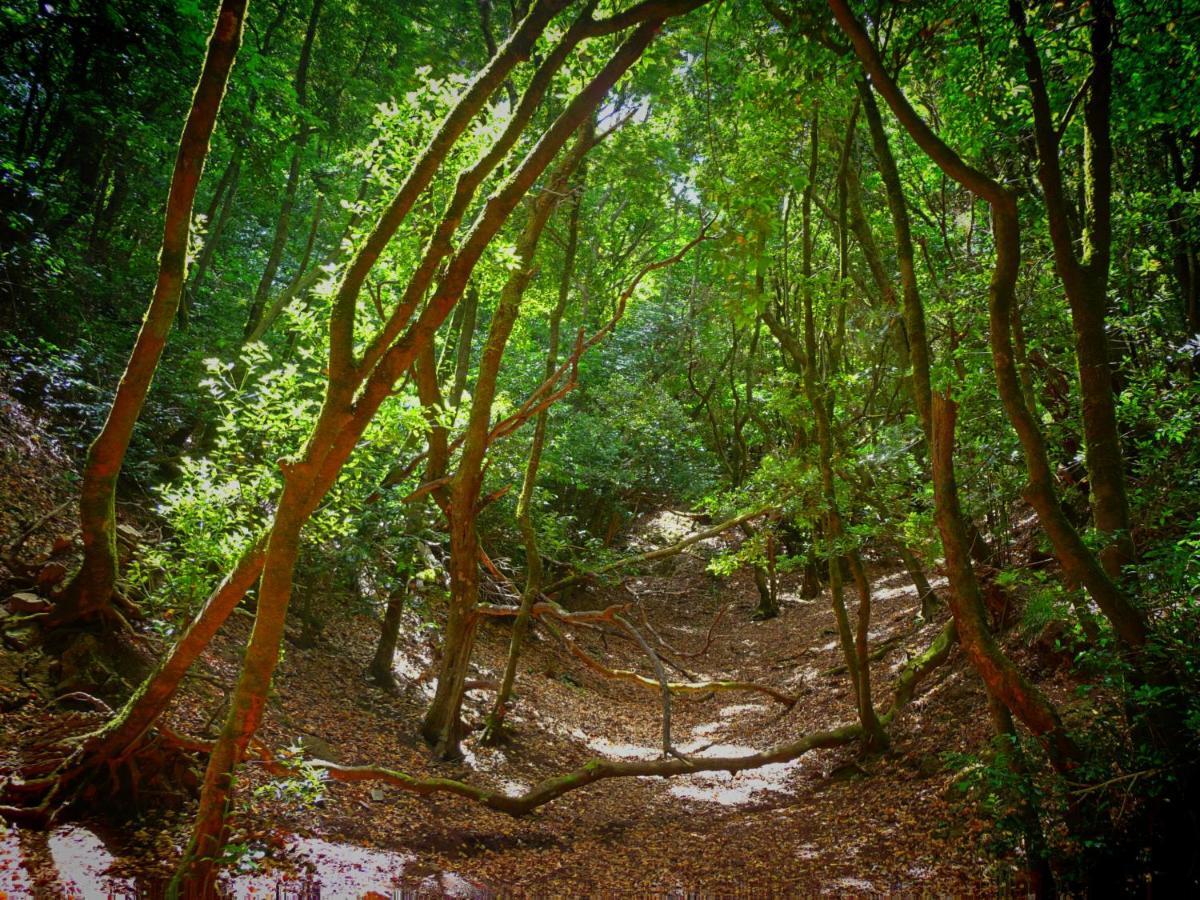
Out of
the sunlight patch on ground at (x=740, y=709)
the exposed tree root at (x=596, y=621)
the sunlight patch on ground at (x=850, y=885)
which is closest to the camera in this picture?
the sunlight patch on ground at (x=850, y=885)

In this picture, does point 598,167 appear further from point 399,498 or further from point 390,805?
point 390,805

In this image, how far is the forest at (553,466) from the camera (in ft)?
14.3

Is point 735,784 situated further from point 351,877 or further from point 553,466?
point 553,466

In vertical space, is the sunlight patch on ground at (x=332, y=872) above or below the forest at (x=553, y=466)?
below

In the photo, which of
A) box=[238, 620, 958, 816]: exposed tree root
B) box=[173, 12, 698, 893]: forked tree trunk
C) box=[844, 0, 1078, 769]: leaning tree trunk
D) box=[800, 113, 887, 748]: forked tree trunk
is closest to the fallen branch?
box=[238, 620, 958, 816]: exposed tree root

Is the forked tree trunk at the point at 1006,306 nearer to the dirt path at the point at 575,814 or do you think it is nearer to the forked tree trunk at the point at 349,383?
the forked tree trunk at the point at 349,383

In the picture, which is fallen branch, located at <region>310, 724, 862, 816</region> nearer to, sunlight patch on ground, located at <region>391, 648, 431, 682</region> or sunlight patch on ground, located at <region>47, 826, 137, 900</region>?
sunlight patch on ground, located at <region>47, 826, 137, 900</region>

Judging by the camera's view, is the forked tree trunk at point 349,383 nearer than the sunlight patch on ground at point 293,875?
Yes

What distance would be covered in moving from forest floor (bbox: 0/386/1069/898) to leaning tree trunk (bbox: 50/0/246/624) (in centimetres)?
61

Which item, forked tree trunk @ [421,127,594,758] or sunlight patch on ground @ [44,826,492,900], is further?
forked tree trunk @ [421,127,594,758]

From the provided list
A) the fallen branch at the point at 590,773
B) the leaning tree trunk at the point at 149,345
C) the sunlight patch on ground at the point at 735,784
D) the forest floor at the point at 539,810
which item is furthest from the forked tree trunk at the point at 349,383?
the sunlight patch on ground at the point at 735,784

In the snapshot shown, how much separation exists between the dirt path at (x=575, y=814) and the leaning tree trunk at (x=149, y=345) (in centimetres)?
134

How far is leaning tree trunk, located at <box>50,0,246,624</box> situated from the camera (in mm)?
4773

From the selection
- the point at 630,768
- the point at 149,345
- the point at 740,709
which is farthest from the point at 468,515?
the point at 740,709
